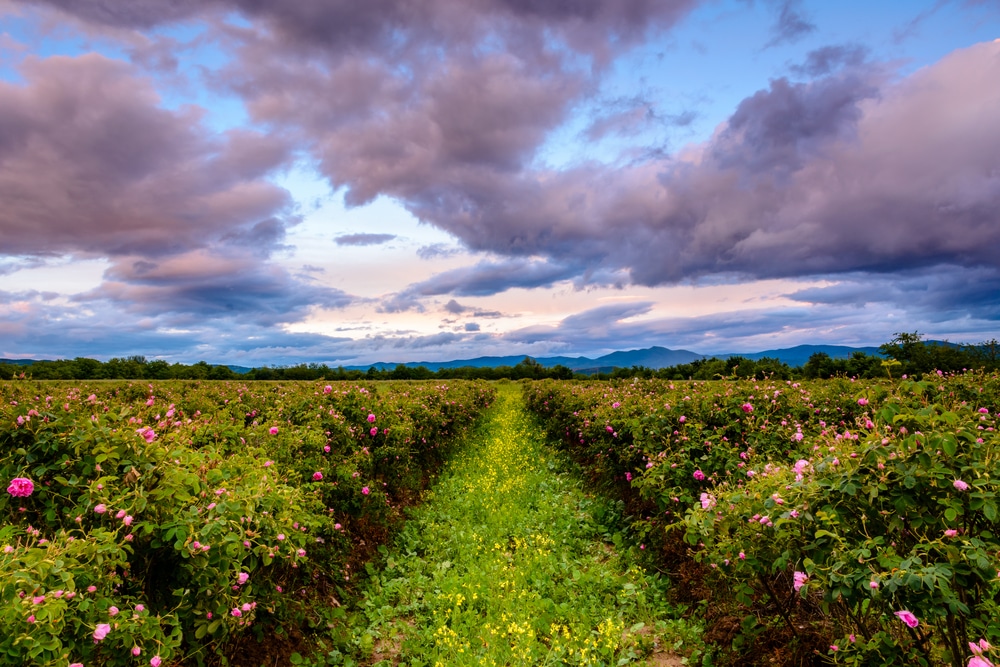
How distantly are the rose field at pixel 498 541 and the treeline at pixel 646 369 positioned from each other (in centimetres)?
211

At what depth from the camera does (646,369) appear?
59062 mm

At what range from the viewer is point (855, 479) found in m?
2.89

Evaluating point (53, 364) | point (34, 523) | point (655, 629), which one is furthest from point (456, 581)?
point (53, 364)

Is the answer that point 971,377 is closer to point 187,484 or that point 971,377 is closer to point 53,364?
point 187,484

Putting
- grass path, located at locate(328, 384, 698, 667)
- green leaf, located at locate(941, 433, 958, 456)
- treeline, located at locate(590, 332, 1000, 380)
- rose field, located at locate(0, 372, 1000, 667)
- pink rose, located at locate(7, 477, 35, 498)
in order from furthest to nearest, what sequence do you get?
treeline, located at locate(590, 332, 1000, 380), grass path, located at locate(328, 384, 698, 667), pink rose, located at locate(7, 477, 35, 498), rose field, located at locate(0, 372, 1000, 667), green leaf, located at locate(941, 433, 958, 456)

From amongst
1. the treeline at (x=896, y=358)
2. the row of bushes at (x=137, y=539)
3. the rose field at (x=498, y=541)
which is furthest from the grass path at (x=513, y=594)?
the treeline at (x=896, y=358)

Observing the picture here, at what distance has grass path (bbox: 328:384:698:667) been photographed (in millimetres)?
4961

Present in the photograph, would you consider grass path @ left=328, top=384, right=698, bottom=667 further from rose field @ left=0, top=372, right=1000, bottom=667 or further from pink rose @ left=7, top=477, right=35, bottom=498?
pink rose @ left=7, top=477, right=35, bottom=498

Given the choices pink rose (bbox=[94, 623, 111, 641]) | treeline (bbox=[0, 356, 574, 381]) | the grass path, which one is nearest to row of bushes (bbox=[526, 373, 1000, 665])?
the grass path

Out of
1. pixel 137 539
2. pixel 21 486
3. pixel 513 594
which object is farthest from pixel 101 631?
pixel 513 594

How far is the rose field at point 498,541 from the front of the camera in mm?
2695

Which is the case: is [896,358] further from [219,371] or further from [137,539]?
[219,371]

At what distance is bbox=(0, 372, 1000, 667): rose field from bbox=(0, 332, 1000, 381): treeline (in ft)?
6.93

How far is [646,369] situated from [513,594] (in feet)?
183
